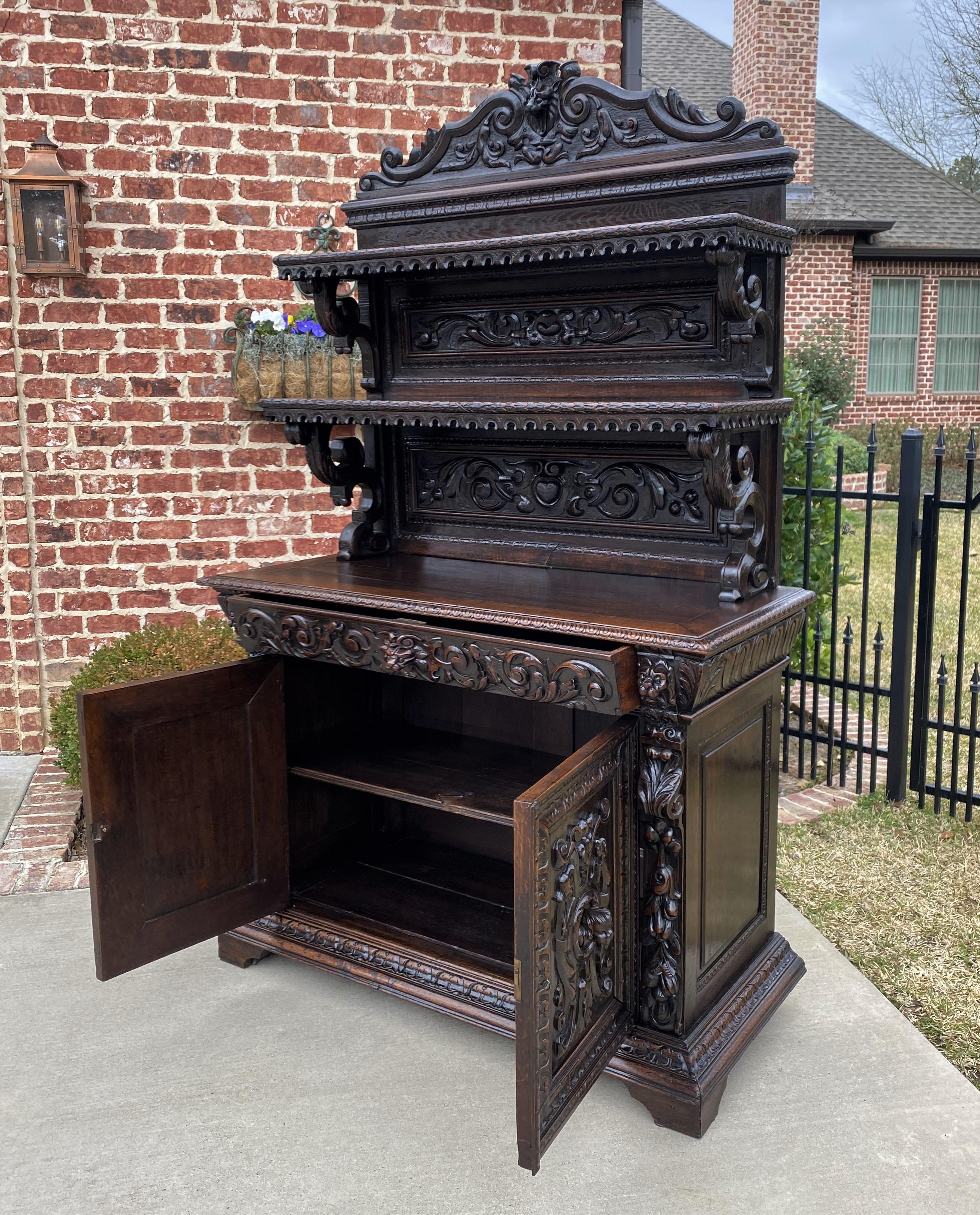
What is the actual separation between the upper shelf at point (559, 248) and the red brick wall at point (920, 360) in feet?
43.7

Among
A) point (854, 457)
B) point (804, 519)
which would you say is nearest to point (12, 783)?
point (804, 519)

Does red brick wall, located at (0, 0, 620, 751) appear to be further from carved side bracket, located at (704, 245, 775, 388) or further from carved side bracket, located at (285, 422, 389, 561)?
carved side bracket, located at (704, 245, 775, 388)

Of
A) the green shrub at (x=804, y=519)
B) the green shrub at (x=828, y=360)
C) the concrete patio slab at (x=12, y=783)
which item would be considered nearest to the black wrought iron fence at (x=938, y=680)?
the green shrub at (x=804, y=519)

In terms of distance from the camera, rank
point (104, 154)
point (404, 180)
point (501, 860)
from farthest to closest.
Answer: point (104, 154) < point (501, 860) < point (404, 180)

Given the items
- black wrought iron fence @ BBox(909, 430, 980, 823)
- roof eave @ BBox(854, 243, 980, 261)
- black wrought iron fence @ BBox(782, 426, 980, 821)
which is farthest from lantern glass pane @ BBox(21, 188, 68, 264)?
roof eave @ BBox(854, 243, 980, 261)

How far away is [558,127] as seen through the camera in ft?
9.69

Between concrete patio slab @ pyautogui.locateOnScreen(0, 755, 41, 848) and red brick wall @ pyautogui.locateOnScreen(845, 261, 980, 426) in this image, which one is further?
red brick wall @ pyautogui.locateOnScreen(845, 261, 980, 426)

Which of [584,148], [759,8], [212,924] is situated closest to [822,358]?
[759,8]

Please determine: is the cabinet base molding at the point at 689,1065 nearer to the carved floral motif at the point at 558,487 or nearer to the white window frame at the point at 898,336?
the carved floral motif at the point at 558,487

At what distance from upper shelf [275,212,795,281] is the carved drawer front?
94 centimetres

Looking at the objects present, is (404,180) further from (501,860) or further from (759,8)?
(759,8)

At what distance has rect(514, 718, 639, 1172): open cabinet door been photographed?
6.82 ft

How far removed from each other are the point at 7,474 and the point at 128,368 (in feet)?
2.48

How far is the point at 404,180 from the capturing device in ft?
10.6
